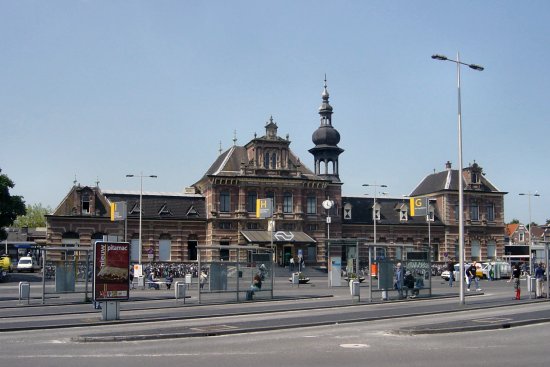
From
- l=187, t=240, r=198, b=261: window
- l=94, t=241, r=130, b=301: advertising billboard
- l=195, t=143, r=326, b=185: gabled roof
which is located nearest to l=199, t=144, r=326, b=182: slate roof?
l=195, t=143, r=326, b=185: gabled roof

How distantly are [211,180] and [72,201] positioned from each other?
14.7m

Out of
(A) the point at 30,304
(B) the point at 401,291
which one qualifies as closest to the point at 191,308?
(A) the point at 30,304

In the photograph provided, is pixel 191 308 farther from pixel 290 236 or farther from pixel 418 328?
pixel 290 236

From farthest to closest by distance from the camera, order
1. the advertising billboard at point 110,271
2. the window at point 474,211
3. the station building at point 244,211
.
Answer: the window at point 474,211 → the station building at point 244,211 → the advertising billboard at point 110,271

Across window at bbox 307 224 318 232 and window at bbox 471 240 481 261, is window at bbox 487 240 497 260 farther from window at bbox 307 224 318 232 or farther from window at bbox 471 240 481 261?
window at bbox 307 224 318 232

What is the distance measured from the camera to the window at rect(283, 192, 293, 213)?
247ft

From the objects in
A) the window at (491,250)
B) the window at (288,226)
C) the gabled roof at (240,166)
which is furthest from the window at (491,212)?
the window at (288,226)

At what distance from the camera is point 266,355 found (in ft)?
51.1

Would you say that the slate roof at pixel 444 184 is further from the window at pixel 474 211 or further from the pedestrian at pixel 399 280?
the pedestrian at pixel 399 280

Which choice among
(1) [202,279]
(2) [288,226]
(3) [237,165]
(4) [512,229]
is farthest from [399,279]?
(4) [512,229]

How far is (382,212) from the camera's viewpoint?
83625 mm

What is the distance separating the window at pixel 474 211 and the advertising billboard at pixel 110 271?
66.7 metres

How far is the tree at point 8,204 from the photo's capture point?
63.0 m

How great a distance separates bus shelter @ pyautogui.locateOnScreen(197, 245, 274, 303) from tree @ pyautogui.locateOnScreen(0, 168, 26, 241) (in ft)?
113
